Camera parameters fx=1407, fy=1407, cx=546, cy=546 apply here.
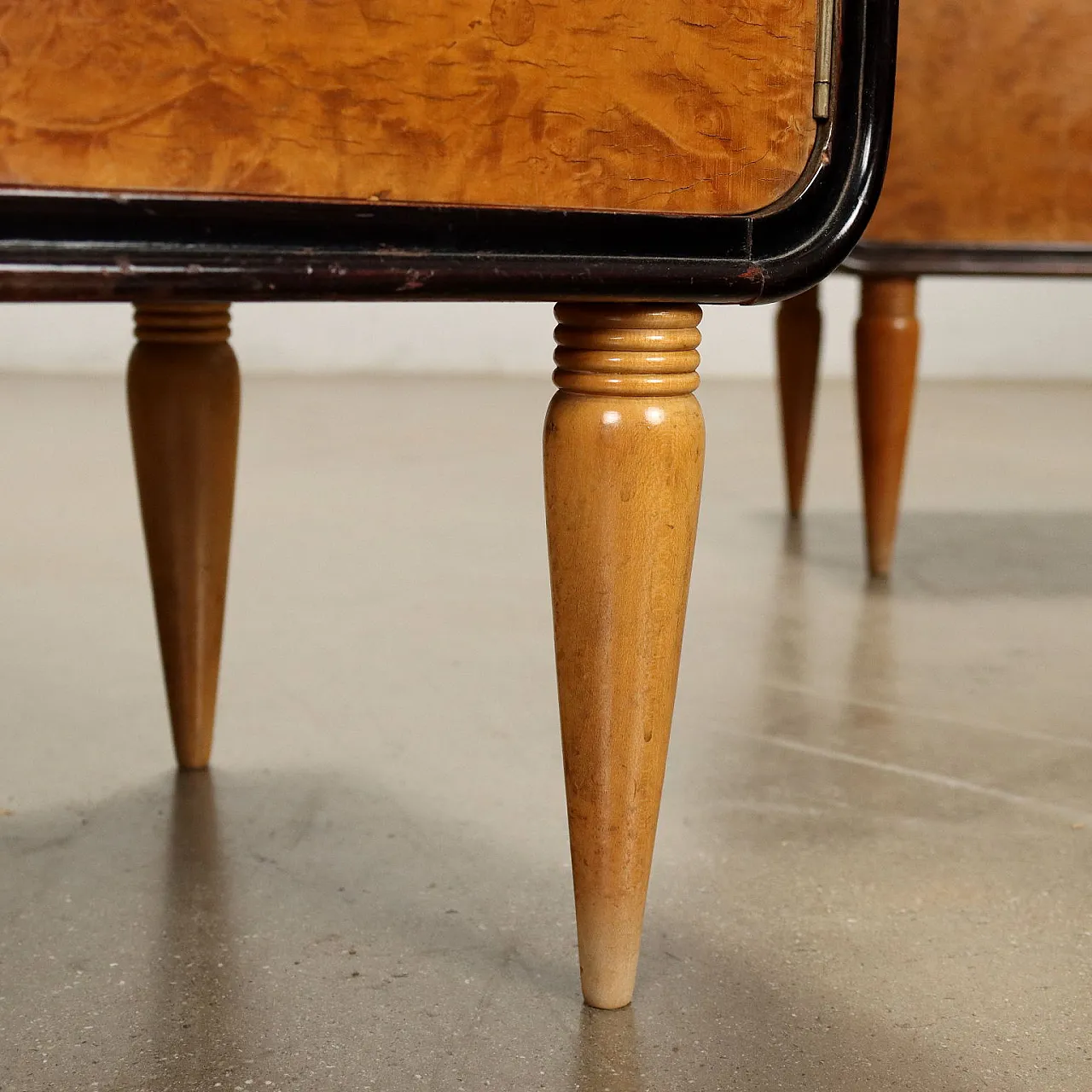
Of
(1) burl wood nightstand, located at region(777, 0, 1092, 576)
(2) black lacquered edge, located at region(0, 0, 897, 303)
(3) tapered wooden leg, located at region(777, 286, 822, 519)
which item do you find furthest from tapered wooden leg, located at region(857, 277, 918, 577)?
(2) black lacquered edge, located at region(0, 0, 897, 303)

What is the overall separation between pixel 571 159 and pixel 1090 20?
1.30 meters

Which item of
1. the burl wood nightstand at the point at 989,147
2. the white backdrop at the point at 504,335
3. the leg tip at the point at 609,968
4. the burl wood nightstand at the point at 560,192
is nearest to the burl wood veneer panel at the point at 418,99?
the burl wood nightstand at the point at 560,192

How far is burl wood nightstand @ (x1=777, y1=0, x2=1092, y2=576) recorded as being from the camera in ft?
5.57

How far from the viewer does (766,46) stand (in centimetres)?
69

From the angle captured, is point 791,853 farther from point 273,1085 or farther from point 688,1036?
point 273,1085

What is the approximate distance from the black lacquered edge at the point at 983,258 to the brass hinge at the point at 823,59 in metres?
1.08

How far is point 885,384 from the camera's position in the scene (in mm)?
→ 1849

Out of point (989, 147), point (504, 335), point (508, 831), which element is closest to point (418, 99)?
point (508, 831)

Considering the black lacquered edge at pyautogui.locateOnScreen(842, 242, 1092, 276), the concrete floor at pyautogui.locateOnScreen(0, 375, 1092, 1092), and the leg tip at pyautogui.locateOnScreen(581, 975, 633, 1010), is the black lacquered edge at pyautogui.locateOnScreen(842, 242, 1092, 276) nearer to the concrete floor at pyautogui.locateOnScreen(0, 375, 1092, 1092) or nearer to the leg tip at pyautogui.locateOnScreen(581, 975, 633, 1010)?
the concrete floor at pyautogui.locateOnScreen(0, 375, 1092, 1092)

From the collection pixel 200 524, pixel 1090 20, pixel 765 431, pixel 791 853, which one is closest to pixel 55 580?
pixel 200 524

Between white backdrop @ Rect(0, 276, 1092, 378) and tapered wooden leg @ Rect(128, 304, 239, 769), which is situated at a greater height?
Result: tapered wooden leg @ Rect(128, 304, 239, 769)

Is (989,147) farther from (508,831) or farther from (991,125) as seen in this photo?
(508,831)

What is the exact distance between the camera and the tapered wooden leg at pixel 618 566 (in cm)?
71

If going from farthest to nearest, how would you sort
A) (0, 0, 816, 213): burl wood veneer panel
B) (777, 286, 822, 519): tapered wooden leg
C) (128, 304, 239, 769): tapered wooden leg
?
(777, 286, 822, 519): tapered wooden leg < (128, 304, 239, 769): tapered wooden leg < (0, 0, 816, 213): burl wood veneer panel
